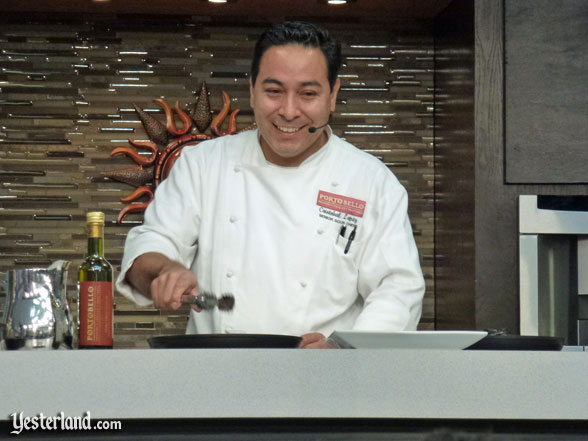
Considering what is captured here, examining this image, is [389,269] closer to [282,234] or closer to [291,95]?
[282,234]

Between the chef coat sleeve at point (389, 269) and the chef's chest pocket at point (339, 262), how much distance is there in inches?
0.8

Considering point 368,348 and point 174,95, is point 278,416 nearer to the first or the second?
point 368,348

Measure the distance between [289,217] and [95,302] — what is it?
80cm

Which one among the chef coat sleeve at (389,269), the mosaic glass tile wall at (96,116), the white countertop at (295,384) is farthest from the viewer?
the mosaic glass tile wall at (96,116)

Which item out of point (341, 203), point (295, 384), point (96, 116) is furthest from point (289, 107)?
point (96, 116)

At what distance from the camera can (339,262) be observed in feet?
6.81

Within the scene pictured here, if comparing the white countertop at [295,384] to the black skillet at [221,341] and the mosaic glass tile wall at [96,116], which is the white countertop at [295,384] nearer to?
the black skillet at [221,341]

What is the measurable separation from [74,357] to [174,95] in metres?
2.34

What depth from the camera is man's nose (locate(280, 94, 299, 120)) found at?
1.99m

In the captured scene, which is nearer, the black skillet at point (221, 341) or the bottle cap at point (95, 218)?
the black skillet at point (221, 341)

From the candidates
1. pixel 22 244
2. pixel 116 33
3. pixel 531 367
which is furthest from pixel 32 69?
pixel 531 367

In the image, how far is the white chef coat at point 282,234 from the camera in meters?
2.06

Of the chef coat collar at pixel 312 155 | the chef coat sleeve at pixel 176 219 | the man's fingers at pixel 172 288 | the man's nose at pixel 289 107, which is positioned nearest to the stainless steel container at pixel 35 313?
the man's fingers at pixel 172 288

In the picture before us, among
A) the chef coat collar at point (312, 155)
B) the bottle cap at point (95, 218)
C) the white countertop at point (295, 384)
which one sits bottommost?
the white countertop at point (295, 384)
